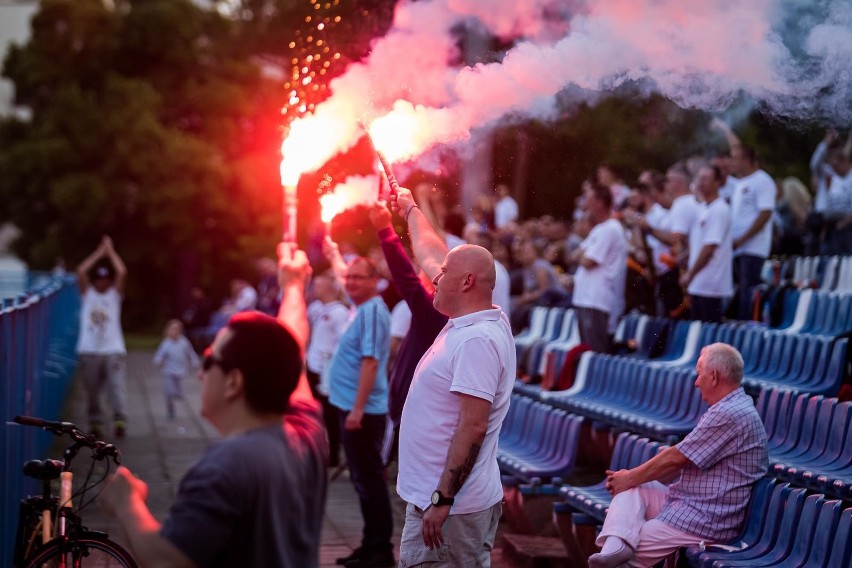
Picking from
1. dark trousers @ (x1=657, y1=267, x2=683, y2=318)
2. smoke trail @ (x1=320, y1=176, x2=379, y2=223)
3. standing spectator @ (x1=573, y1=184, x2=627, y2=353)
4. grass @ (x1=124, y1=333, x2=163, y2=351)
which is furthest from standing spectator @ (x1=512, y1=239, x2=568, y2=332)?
grass @ (x1=124, y1=333, x2=163, y2=351)

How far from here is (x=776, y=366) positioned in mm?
9570

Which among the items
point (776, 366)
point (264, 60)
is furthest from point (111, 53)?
point (776, 366)

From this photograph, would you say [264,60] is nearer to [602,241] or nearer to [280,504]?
[602,241]

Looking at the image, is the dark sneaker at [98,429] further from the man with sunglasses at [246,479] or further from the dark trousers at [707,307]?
the man with sunglasses at [246,479]

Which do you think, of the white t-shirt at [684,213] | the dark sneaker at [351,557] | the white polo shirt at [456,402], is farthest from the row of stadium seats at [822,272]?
the white polo shirt at [456,402]

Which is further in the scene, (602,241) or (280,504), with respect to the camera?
(602,241)

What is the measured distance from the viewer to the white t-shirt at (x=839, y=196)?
12148 mm

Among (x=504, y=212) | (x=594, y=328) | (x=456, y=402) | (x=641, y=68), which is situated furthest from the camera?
(x=504, y=212)

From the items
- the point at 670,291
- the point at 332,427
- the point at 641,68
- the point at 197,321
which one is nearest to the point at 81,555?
the point at 641,68

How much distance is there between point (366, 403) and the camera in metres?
8.94

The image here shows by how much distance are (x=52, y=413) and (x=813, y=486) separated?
10.3 m

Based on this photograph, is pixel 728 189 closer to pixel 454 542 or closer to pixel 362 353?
pixel 362 353

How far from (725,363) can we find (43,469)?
361cm

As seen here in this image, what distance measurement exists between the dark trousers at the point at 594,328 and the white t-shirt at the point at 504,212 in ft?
20.7
